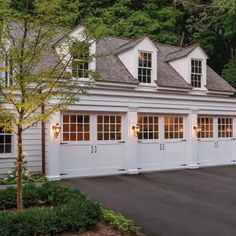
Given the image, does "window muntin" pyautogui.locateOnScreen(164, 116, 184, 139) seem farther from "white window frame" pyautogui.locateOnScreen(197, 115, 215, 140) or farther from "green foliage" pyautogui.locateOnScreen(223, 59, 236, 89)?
"green foliage" pyautogui.locateOnScreen(223, 59, 236, 89)

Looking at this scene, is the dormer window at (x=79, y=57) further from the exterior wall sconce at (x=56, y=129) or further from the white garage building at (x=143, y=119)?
the exterior wall sconce at (x=56, y=129)

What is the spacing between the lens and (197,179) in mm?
13859

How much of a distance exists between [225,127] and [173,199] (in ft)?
30.8

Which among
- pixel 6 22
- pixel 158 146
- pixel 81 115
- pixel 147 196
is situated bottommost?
pixel 147 196

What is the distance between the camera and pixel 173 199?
10.3 meters

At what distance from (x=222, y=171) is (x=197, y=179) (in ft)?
9.00

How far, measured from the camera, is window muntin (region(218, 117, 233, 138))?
1835 centimetres

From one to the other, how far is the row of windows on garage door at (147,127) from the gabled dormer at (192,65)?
1747 millimetres

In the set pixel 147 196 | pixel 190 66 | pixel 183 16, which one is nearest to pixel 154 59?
pixel 190 66

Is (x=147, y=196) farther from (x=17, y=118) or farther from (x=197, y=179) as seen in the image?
(x=17, y=118)

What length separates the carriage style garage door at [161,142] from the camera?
51.2ft

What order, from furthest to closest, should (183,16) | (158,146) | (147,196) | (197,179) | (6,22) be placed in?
(183,16) → (158,146) → (197,179) → (147,196) → (6,22)

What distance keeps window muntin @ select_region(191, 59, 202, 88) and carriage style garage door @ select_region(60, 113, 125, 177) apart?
4.68 m

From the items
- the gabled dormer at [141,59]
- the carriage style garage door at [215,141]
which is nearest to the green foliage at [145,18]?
the gabled dormer at [141,59]
